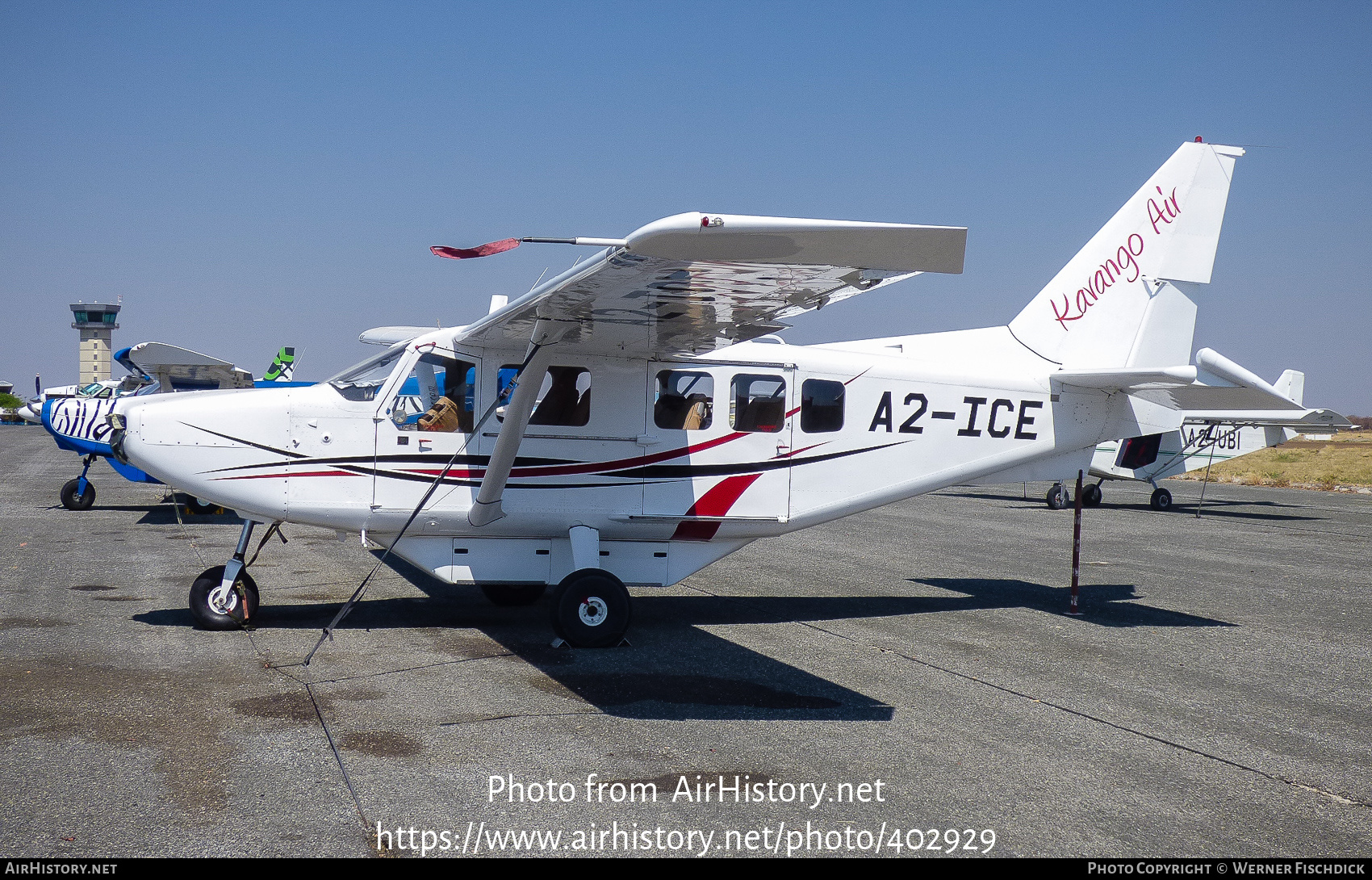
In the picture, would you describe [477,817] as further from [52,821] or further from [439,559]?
[439,559]

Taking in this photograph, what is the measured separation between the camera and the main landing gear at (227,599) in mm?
7922

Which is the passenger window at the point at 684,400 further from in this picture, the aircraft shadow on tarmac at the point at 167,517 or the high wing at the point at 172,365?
the high wing at the point at 172,365

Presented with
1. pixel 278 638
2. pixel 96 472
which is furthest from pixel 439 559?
pixel 96 472

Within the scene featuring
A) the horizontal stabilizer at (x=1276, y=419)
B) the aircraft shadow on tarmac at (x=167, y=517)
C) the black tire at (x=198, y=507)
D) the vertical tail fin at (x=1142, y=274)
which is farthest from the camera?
the horizontal stabilizer at (x=1276, y=419)

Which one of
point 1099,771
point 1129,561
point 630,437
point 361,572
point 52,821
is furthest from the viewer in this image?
point 1129,561

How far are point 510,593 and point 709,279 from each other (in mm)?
4677

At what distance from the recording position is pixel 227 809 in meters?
4.24

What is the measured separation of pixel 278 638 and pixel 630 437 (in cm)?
324

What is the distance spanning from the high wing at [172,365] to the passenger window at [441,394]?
46.1 ft

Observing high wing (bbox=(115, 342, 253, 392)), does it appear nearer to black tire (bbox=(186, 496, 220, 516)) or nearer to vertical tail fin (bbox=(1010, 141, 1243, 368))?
black tire (bbox=(186, 496, 220, 516))

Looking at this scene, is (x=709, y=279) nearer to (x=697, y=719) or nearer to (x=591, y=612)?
(x=697, y=719)

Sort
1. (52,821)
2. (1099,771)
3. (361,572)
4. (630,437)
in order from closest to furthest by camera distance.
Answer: (52,821), (1099,771), (630,437), (361,572)

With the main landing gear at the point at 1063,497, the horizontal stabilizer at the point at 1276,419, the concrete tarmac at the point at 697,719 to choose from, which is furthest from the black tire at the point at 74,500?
the horizontal stabilizer at the point at 1276,419

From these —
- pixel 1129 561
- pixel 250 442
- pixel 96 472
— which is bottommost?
pixel 96 472
